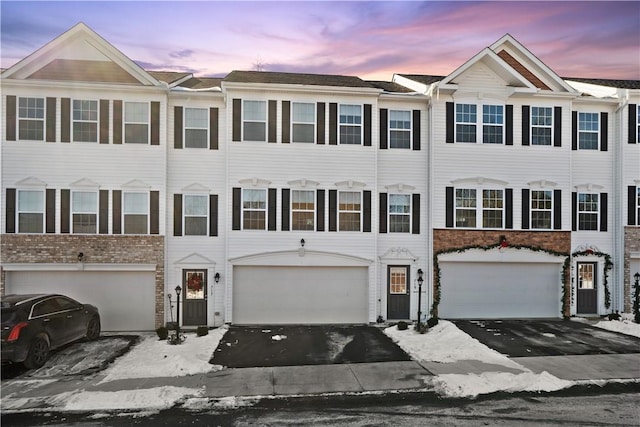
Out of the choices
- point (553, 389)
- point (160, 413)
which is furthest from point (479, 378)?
point (160, 413)

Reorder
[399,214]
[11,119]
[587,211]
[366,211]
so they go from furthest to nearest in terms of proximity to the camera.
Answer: [587,211], [399,214], [366,211], [11,119]

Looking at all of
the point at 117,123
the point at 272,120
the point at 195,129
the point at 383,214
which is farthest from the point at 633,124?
the point at 117,123

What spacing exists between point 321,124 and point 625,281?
1392 centimetres

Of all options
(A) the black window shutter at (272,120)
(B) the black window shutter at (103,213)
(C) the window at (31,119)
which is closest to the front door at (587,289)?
(A) the black window shutter at (272,120)

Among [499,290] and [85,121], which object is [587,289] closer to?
[499,290]

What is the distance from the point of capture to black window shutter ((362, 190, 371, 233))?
55.4ft

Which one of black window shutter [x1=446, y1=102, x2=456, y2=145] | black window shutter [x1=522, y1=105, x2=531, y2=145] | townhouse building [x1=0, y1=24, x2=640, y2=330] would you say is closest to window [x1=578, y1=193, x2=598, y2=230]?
townhouse building [x1=0, y1=24, x2=640, y2=330]

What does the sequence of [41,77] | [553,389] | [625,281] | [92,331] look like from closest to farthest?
[553,389] → [92,331] → [41,77] → [625,281]

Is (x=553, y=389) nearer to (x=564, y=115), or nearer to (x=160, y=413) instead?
(x=160, y=413)

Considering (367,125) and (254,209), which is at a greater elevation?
(367,125)

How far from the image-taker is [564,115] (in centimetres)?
1775

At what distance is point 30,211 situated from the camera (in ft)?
50.8

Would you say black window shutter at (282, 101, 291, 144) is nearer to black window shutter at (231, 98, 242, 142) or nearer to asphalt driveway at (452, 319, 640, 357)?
black window shutter at (231, 98, 242, 142)

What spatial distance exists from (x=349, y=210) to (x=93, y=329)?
9727 millimetres
